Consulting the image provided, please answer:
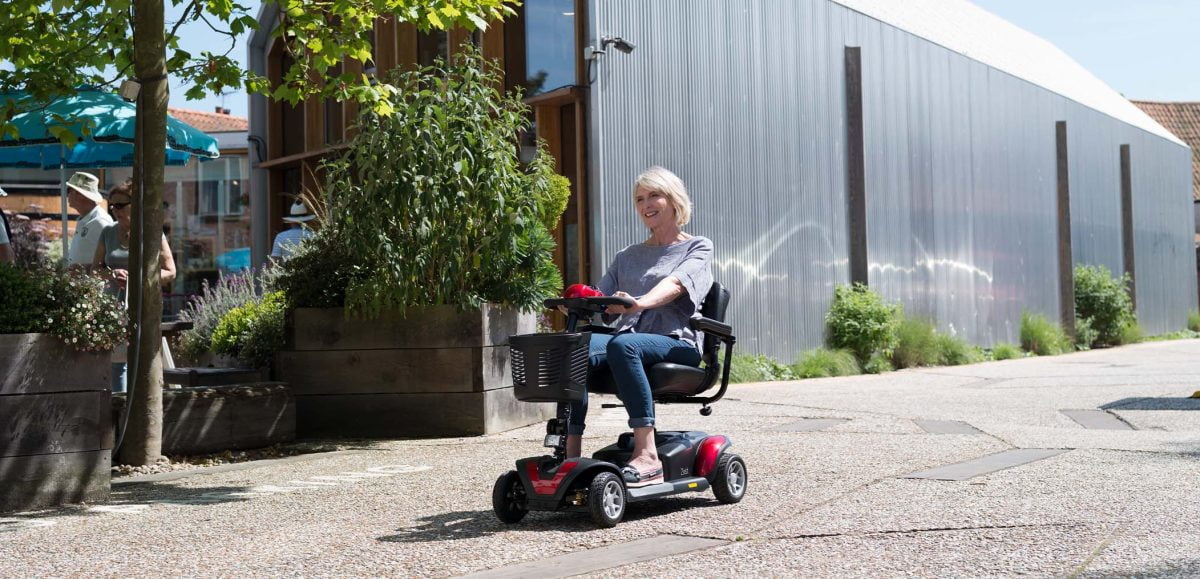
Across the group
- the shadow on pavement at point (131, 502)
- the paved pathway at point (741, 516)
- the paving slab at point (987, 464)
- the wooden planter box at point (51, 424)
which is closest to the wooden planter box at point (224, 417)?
the paved pathway at point (741, 516)

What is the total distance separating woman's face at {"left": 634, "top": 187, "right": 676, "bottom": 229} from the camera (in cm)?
541

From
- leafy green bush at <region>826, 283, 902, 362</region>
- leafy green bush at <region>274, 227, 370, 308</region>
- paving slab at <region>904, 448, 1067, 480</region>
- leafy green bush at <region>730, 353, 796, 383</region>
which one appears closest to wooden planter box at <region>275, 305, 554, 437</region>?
leafy green bush at <region>274, 227, 370, 308</region>

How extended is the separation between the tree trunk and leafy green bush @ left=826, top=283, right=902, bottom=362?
10.3 metres

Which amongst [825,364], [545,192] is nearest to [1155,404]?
[545,192]

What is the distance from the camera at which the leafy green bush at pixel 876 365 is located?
15.5 m

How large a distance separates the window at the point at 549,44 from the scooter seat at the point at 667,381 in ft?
29.2

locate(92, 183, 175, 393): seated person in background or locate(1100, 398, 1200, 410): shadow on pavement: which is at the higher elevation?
locate(92, 183, 175, 393): seated person in background

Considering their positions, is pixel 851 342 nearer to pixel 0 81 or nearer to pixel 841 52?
pixel 841 52

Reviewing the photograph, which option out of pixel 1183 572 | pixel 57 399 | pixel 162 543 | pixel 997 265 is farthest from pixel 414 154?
pixel 997 265

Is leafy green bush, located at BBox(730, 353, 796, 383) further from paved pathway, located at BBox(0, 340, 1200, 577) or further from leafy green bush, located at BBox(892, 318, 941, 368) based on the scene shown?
paved pathway, located at BBox(0, 340, 1200, 577)

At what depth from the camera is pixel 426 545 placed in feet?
14.5

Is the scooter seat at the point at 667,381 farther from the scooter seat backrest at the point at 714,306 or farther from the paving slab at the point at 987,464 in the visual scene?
the paving slab at the point at 987,464

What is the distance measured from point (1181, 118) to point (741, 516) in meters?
45.8

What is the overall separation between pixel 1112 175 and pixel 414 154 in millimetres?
21638
